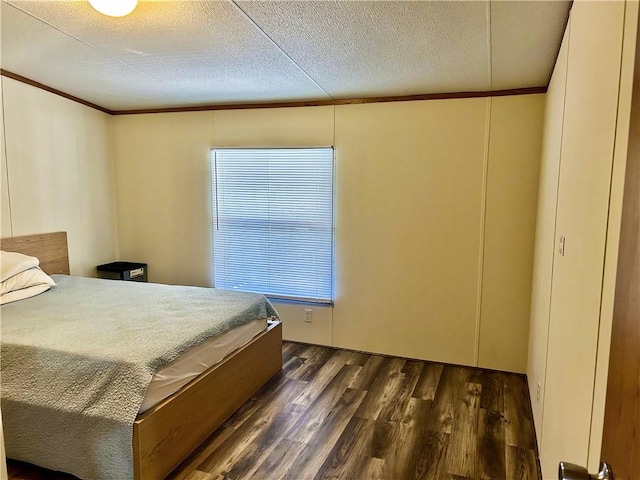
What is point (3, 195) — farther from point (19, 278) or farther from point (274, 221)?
point (274, 221)

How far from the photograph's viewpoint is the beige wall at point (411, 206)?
11.0ft

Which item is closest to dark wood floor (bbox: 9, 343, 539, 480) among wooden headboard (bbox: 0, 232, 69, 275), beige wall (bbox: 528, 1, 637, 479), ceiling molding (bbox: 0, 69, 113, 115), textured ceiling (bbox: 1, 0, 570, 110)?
beige wall (bbox: 528, 1, 637, 479)

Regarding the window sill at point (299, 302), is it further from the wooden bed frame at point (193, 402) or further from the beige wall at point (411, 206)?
the wooden bed frame at point (193, 402)

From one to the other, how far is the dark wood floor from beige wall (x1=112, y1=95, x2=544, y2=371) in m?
0.37

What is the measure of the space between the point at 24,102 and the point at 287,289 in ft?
8.82

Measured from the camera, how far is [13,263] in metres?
3.05

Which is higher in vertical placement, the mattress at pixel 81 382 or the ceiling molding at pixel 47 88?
the ceiling molding at pixel 47 88

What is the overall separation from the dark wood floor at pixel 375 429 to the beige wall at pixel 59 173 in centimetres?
215

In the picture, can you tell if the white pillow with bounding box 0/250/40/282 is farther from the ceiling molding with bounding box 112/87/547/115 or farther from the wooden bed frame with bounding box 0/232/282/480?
the ceiling molding with bounding box 112/87/547/115

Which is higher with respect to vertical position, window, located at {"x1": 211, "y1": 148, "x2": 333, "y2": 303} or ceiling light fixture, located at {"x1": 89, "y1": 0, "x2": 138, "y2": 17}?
ceiling light fixture, located at {"x1": 89, "y1": 0, "x2": 138, "y2": 17}

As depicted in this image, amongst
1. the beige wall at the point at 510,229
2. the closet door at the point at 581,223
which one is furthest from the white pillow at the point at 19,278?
the beige wall at the point at 510,229

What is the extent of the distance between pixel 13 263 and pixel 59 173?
3.64 ft

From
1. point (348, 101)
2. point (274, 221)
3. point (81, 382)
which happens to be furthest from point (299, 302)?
point (81, 382)

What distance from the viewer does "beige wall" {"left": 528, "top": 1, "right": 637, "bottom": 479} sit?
3.54ft
